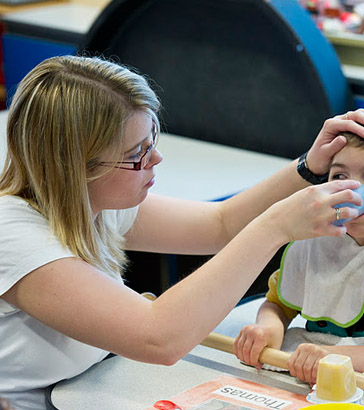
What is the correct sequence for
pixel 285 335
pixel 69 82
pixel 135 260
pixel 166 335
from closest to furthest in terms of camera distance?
pixel 166 335, pixel 69 82, pixel 285 335, pixel 135 260

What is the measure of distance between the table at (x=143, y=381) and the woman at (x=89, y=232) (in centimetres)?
4

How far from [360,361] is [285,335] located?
22 centimetres

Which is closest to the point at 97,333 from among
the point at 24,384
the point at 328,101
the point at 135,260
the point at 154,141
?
the point at 24,384

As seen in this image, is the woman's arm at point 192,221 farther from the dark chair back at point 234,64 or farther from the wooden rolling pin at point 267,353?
the dark chair back at point 234,64

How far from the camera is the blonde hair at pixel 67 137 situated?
4.78ft

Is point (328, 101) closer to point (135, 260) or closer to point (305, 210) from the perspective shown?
point (135, 260)

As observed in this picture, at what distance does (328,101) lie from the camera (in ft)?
9.21

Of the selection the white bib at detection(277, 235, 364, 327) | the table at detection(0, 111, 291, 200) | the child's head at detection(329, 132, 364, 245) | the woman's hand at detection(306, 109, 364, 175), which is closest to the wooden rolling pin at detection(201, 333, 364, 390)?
the white bib at detection(277, 235, 364, 327)

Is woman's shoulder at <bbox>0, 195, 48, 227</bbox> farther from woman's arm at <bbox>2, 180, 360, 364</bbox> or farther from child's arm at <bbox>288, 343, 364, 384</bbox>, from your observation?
child's arm at <bbox>288, 343, 364, 384</bbox>

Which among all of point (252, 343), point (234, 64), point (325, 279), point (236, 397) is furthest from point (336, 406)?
point (234, 64)

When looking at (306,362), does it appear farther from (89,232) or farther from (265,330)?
(89,232)

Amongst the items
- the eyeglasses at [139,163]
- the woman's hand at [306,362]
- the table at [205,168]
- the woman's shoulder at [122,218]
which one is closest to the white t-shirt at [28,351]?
the eyeglasses at [139,163]

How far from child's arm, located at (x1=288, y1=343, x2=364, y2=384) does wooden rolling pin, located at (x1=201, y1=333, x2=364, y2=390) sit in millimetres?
24

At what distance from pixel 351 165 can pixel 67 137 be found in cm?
51
